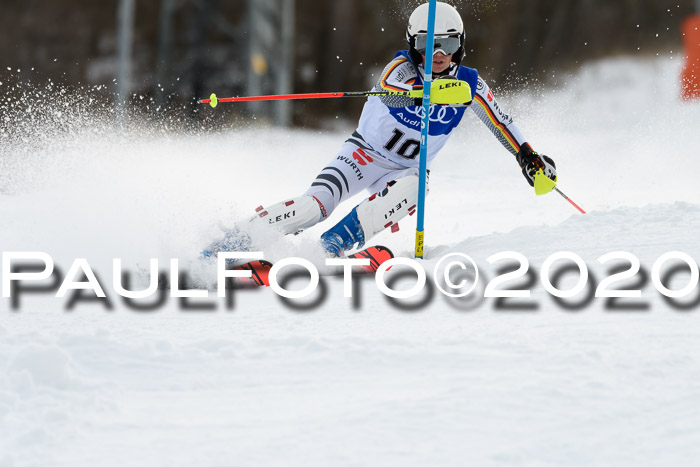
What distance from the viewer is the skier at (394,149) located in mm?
4156

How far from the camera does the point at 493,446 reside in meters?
1.97

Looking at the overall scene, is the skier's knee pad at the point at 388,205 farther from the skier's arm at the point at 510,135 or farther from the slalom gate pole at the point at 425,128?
the skier's arm at the point at 510,135

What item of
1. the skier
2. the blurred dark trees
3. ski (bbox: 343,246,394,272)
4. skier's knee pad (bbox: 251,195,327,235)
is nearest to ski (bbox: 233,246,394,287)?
ski (bbox: 343,246,394,272)

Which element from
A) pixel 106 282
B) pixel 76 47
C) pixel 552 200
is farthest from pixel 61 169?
pixel 76 47

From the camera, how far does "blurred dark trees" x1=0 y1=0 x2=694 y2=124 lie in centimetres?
1723

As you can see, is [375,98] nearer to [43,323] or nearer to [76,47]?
[43,323]

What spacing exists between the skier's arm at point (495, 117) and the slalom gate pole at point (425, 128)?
1.53 ft

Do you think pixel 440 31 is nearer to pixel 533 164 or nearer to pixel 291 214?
pixel 533 164

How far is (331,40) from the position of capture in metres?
18.9

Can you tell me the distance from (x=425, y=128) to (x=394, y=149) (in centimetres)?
41

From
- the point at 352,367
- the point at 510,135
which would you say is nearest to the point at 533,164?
the point at 510,135

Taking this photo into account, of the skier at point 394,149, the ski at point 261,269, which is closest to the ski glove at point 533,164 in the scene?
the skier at point 394,149

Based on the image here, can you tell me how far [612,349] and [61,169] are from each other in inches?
194

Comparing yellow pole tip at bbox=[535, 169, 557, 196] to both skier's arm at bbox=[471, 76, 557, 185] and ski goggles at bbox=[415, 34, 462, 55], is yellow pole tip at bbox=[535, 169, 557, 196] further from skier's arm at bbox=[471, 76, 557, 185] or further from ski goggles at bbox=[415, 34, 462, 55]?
ski goggles at bbox=[415, 34, 462, 55]
